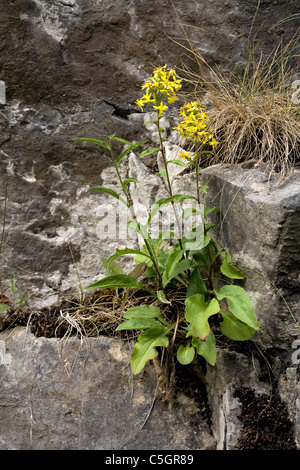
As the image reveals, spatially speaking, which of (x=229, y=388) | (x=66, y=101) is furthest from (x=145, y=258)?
(x=66, y=101)

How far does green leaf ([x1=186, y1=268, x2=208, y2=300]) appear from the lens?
2.32 metres

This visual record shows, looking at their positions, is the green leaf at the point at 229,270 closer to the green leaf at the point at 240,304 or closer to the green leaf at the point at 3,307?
the green leaf at the point at 240,304

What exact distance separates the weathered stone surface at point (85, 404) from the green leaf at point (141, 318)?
1.02ft

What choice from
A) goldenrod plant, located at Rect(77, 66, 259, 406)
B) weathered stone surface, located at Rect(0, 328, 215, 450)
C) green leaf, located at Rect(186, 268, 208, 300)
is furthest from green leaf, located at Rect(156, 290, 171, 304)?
weathered stone surface, located at Rect(0, 328, 215, 450)

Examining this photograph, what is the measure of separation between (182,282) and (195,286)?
0.59 feet

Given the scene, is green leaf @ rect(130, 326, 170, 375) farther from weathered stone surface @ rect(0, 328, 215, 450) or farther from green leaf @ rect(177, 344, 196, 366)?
weathered stone surface @ rect(0, 328, 215, 450)

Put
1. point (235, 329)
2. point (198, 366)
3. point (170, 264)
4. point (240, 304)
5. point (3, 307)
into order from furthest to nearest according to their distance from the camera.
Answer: point (3, 307), point (198, 366), point (170, 264), point (235, 329), point (240, 304)

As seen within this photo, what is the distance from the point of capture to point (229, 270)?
2.32 metres

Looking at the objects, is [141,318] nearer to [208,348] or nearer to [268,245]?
[208,348]

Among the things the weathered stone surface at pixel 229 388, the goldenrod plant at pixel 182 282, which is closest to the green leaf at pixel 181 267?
the goldenrod plant at pixel 182 282

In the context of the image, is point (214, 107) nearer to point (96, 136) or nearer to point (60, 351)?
point (96, 136)

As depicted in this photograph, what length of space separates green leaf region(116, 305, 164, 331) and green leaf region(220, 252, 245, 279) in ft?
1.36

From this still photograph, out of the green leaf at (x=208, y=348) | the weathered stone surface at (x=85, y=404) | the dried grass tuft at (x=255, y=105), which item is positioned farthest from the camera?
the dried grass tuft at (x=255, y=105)

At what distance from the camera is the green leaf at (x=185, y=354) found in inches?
86.7
